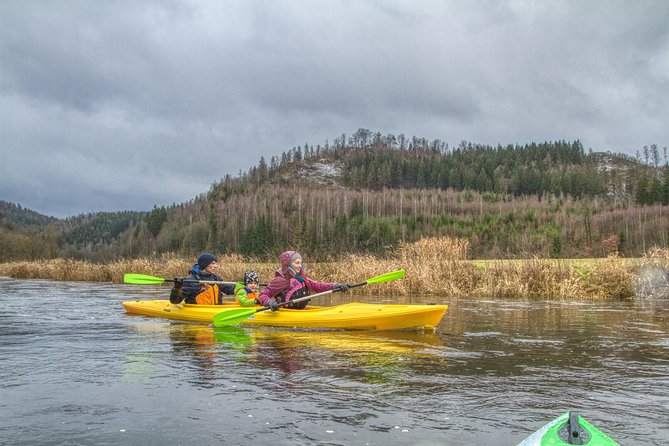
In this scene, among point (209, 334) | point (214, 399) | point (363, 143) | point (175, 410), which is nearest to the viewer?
point (175, 410)

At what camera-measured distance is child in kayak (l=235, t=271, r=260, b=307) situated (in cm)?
1093

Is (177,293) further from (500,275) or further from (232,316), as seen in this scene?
(500,275)

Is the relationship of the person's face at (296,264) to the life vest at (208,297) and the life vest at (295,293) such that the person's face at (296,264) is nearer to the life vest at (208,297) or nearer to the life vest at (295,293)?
the life vest at (295,293)

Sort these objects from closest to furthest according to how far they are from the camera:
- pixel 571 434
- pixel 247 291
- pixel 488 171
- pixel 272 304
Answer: pixel 571 434, pixel 272 304, pixel 247 291, pixel 488 171

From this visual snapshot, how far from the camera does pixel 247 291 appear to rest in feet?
39.9

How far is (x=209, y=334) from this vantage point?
1057cm

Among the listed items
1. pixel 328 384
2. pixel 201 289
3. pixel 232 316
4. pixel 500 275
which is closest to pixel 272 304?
pixel 232 316

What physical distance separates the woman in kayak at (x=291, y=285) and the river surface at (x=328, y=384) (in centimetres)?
70

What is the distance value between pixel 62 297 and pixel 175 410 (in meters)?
16.0

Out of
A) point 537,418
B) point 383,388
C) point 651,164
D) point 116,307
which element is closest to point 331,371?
point 383,388

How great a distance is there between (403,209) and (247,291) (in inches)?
3235

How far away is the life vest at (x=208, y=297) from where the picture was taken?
41.1 ft

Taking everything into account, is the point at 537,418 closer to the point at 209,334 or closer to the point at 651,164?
the point at 209,334

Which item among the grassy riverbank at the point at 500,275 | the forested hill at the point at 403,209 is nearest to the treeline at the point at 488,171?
the forested hill at the point at 403,209
